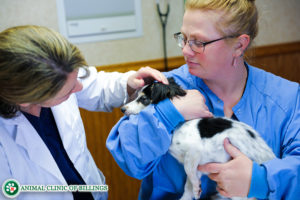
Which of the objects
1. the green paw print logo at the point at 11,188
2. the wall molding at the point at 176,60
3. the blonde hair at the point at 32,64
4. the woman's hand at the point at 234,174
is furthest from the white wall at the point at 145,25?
the green paw print logo at the point at 11,188

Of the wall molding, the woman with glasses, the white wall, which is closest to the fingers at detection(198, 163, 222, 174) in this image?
the woman with glasses

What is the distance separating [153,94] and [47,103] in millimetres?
400

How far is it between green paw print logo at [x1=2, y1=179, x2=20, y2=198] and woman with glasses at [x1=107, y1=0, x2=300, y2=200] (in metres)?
0.32

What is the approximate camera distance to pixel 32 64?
829 millimetres

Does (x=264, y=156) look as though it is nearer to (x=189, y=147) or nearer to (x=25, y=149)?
(x=189, y=147)

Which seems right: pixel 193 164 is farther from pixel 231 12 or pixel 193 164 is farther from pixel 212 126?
pixel 231 12

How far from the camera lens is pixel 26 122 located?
1.05 metres

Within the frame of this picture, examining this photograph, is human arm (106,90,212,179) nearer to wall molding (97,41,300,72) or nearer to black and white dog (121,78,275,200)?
black and white dog (121,78,275,200)

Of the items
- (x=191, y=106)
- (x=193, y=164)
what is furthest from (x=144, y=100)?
(x=193, y=164)

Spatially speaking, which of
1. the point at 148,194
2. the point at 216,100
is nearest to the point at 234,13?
the point at 216,100

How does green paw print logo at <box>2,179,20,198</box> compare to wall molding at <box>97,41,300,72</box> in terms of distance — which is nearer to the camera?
green paw print logo at <box>2,179,20,198</box>

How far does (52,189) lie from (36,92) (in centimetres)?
42

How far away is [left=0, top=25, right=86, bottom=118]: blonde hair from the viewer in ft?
2.70

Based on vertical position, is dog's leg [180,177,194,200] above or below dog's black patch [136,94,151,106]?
below
